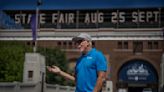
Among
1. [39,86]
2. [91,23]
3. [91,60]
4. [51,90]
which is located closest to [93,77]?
[91,60]

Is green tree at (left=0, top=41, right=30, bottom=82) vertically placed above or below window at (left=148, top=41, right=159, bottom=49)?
below

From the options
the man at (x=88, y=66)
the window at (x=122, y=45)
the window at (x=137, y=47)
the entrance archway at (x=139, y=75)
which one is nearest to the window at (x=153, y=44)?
the window at (x=137, y=47)

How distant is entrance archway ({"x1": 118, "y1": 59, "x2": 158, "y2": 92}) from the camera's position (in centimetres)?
8169

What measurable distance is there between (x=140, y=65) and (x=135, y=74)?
5.50 feet

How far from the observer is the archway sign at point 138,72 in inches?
3219

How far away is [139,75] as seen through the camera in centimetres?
8212

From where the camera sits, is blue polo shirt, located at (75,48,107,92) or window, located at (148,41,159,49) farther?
window, located at (148,41,159,49)

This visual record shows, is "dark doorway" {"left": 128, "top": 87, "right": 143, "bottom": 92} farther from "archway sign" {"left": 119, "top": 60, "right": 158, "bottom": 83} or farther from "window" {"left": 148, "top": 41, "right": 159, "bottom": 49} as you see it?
"window" {"left": 148, "top": 41, "right": 159, "bottom": 49}

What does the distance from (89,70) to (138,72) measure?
2957 inches

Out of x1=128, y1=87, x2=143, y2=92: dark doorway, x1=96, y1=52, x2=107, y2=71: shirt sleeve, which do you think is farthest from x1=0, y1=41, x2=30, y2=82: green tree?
x1=96, y1=52, x2=107, y2=71: shirt sleeve

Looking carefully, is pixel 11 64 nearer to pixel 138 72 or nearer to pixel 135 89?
pixel 138 72

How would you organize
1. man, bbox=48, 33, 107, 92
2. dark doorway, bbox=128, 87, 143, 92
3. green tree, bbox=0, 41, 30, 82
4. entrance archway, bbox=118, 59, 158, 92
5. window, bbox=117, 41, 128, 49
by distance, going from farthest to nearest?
dark doorway, bbox=128, 87, 143, 92 < window, bbox=117, 41, 128, 49 < entrance archway, bbox=118, 59, 158, 92 < green tree, bbox=0, 41, 30, 82 < man, bbox=48, 33, 107, 92

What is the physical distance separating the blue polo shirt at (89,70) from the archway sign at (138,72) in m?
74.7

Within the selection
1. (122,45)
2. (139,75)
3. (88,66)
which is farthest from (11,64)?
(88,66)
